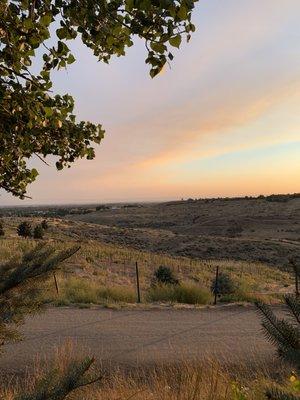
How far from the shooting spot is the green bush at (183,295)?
15.6 meters

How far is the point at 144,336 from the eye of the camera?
10461 mm

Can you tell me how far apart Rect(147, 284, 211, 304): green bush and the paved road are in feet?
6.40

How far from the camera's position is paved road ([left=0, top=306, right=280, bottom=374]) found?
8906 millimetres

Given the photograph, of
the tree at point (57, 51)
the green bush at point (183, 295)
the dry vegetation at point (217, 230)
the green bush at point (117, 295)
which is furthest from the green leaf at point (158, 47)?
the dry vegetation at point (217, 230)

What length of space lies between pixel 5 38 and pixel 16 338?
2.06 meters

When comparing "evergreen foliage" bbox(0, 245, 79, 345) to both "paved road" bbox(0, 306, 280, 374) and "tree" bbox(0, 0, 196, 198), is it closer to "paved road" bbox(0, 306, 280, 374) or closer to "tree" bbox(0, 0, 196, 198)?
"tree" bbox(0, 0, 196, 198)

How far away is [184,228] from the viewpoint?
75625 mm

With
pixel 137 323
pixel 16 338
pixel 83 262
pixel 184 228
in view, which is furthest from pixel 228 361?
pixel 184 228

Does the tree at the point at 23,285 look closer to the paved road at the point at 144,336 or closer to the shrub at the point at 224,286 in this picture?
the paved road at the point at 144,336

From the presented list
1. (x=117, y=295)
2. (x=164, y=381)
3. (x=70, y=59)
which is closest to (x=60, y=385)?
(x=70, y=59)

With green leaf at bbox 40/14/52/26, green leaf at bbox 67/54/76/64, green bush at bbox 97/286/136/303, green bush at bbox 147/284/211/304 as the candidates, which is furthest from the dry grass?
green bush at bbox 147/284/211/304

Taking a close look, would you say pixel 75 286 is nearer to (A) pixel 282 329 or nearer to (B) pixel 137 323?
(B) pixel 137 323

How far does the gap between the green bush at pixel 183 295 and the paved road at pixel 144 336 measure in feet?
6.40

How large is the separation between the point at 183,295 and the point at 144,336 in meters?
5.39
